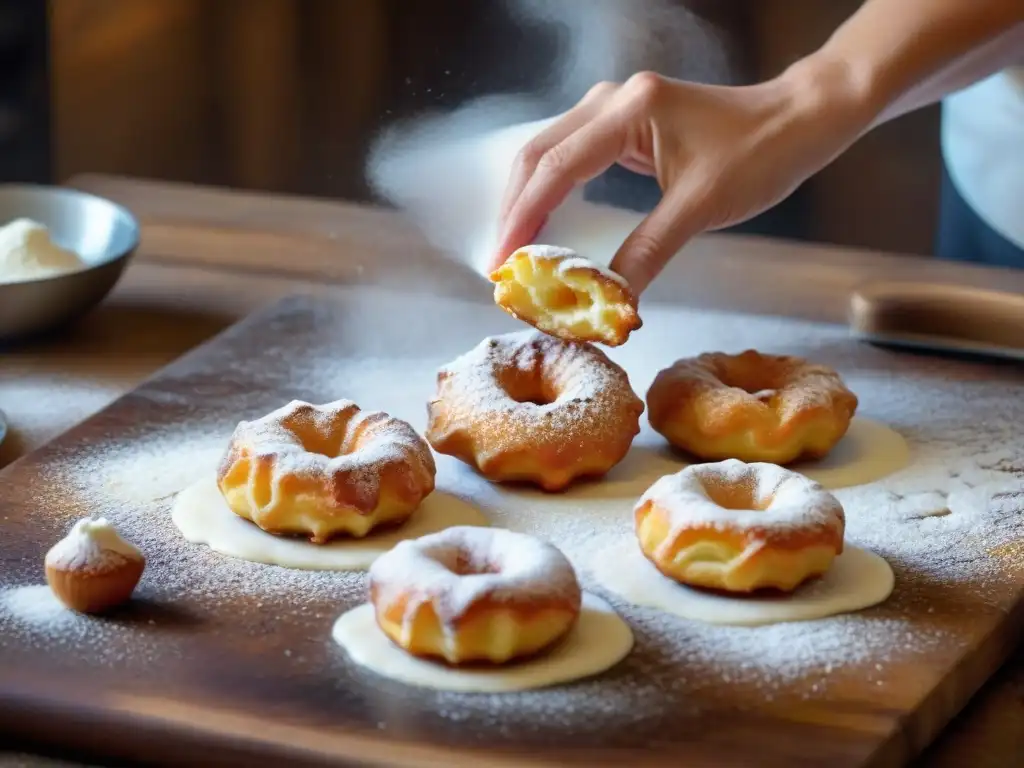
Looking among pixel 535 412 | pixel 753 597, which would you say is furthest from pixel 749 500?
pixel 535 412

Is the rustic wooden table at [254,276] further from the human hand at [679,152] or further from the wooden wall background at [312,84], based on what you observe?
the wooden wall background at [312,84]

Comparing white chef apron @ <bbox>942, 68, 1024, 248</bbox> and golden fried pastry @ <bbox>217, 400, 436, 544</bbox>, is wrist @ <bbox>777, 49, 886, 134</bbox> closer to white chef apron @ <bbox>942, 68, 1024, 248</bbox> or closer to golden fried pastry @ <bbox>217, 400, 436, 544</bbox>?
white chef apron @ <bbox>942, 68, 1024, 248</bbox>

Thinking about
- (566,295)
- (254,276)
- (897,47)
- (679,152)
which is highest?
(897,47)

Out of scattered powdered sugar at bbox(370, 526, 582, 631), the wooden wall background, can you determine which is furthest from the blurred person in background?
the wooden wall background

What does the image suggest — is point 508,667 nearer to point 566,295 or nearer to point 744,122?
point 566,295

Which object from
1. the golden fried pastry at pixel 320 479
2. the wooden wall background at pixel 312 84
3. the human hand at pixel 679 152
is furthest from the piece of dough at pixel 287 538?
the wooden wall background at pixel 312 84

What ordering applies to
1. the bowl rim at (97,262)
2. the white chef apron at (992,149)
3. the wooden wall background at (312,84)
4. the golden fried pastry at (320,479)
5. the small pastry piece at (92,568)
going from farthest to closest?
1. the wooden wall background at (312,84)
2. the white chef apron at (992,149)
3. the bowl rim at (97,262)
4. the golden fried pastry at (320,479)
5. the small pastry piece at (92,568)

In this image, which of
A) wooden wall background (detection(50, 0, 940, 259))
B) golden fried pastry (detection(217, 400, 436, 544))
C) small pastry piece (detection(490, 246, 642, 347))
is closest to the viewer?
golden fried pastry (detection(217, 400, 436, 544))
